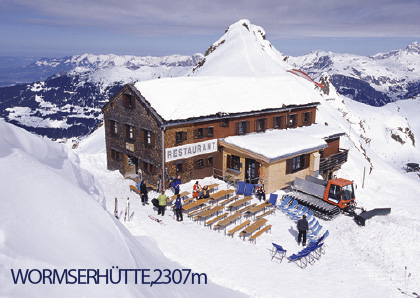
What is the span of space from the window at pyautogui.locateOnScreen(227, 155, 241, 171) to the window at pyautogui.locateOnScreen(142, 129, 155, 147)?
24.2 feet

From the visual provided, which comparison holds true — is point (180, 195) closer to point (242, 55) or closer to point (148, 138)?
point (148, 138)

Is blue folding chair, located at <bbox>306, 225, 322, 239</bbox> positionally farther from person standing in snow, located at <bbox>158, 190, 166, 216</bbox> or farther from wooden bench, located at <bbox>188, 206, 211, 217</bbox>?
person standing in snow, located at <bbox>158, 190, 166, 216</bbox>

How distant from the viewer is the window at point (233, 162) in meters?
31.6

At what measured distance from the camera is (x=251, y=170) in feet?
100

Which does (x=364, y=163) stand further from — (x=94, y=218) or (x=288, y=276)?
(x=94, y=218)

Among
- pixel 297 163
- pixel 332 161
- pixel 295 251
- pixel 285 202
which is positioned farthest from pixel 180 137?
pixel 332 161

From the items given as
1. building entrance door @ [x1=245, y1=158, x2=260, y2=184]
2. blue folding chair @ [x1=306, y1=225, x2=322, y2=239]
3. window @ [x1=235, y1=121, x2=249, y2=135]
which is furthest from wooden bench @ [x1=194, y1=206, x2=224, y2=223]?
window @ [x1=235, y1=121, x2=249, y2=135]

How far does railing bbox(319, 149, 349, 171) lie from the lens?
114 ft

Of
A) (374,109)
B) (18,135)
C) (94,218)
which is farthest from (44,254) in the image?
(374,109)

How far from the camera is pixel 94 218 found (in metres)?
8.20

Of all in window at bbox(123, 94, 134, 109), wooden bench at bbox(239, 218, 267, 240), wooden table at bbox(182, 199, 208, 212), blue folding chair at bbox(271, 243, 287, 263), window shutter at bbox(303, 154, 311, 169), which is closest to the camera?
blue folding chair at bbox(271, 243, 287, 263)

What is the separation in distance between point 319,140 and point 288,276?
1866 cm

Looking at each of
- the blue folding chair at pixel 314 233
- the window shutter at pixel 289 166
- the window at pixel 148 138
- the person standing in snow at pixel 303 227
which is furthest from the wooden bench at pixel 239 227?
the window at pixel 148 138

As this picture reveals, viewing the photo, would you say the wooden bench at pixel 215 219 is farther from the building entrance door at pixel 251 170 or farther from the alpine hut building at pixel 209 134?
the building entrance door at pixel 251 170
